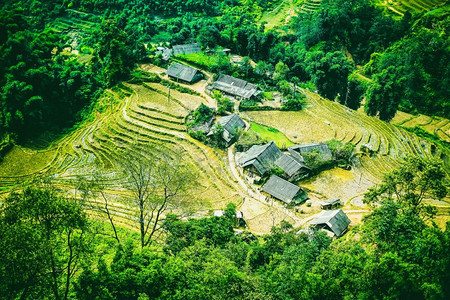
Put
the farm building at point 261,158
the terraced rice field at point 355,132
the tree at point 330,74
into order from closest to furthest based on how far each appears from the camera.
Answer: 1. the farm building at point 261,158
2. the terraced rice field at point 355,132
3. the tree at point 330,74

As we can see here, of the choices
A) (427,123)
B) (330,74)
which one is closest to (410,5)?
(330,74)

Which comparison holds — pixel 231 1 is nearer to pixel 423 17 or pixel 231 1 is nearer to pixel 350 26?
pixel 350 26

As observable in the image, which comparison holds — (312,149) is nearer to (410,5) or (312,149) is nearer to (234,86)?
(234,86)

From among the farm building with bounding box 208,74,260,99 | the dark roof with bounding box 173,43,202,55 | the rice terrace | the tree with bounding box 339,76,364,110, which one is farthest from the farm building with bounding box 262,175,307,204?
the dark roof with bounding box 173,43,202,55

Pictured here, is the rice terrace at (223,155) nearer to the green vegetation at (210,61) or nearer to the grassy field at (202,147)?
the grassy field at (202,147)

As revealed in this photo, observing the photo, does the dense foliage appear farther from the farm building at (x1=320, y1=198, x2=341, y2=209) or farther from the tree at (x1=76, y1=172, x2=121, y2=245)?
the farm building at (x1=320, y1=198, x2=341, y2=209)

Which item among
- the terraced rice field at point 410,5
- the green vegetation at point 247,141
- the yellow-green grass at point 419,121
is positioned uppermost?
the terraced rice field at point 410,5

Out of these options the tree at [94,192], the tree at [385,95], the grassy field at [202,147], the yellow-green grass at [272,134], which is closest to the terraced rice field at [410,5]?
the tree at [385,95]
